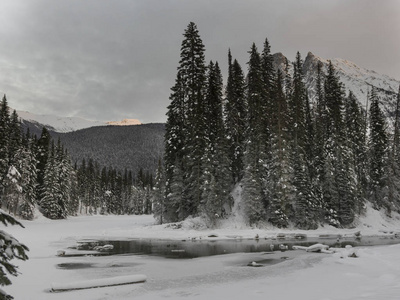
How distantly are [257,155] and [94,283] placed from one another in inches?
1264

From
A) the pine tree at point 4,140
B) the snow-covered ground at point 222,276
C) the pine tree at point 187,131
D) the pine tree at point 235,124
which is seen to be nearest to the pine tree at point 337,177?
the pine tree at point 235,124

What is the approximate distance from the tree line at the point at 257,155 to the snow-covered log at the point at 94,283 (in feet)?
85.1

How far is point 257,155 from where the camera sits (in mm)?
42188

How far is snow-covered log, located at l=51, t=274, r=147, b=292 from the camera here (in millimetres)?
12111

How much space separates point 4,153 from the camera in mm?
54438

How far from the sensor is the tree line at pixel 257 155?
134 ft

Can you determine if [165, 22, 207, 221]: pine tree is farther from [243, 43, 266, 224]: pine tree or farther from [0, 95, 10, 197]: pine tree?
[0, 95, 10, 197]: pine tree

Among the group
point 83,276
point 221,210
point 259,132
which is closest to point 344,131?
point 259,132

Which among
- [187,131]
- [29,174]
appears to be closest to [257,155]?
[187,131]

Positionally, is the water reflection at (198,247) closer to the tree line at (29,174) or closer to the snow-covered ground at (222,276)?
the snow-covered ground at (222,276)

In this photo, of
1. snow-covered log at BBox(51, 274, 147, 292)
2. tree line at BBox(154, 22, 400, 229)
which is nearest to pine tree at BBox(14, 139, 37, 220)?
tree line at BBox(154, 22, 400, 229)

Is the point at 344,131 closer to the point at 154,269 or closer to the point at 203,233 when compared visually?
the point at 203,233

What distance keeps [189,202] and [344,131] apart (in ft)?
90.1

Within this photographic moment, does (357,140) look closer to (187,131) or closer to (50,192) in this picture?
(187,131)
